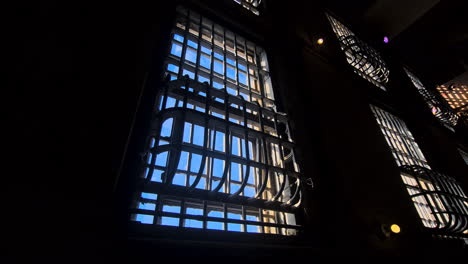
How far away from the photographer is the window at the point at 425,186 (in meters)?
2.81

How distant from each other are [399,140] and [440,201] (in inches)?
50.9

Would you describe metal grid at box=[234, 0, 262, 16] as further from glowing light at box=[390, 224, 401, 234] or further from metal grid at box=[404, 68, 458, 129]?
metal grid at box=[404, 68, 458, 129]

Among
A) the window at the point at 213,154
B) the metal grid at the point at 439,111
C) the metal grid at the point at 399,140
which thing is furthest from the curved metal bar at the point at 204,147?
the metal grid at the point at 439,111

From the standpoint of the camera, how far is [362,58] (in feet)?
14.5

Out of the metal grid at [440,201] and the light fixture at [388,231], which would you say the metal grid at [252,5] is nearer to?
the metal grid at [440,201]

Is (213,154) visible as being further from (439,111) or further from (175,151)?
(439,111)

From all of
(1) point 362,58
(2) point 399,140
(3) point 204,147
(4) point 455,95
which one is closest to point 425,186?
(2) point 399,140

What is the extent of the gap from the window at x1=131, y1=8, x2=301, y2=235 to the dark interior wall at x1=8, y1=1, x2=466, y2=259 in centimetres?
15

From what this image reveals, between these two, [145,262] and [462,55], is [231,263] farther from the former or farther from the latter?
[462,55]

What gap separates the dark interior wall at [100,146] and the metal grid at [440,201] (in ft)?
1.27

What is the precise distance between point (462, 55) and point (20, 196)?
1155 cm

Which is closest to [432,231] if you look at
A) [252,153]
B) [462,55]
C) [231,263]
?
[252,153]

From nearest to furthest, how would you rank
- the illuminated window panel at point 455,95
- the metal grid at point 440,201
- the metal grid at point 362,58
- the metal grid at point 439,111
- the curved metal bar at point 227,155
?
the curved metal bar at point 227,155 → the metal grid at point 440,201 → the metal grid at point 362,58 → the metal grid at point 439,111 → the illuminated window panel at point 455,95

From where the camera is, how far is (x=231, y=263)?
4.17ft
